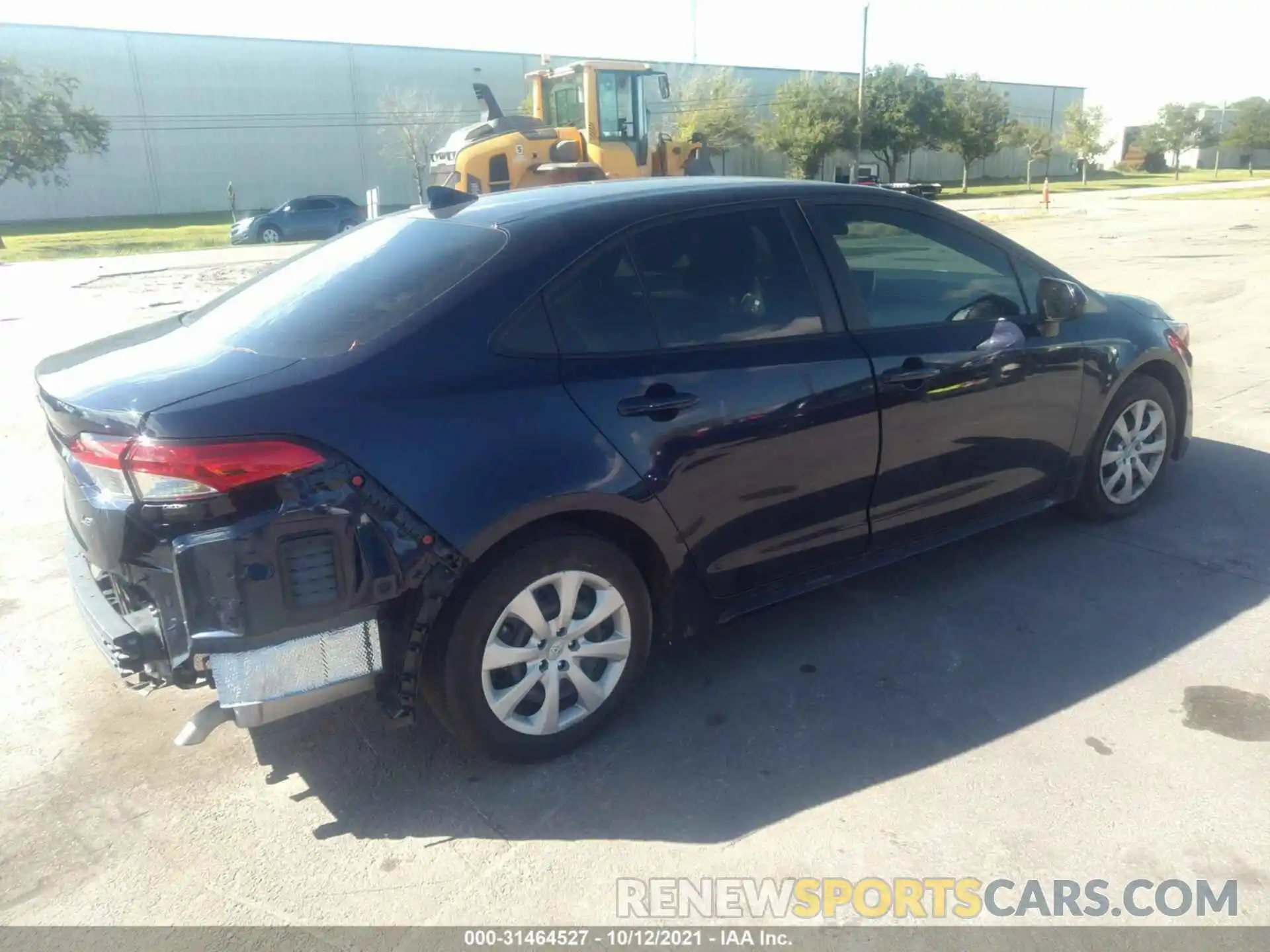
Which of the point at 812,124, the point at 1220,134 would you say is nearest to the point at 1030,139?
the point at 812,124

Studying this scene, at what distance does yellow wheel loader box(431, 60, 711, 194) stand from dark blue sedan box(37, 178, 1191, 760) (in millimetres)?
14817

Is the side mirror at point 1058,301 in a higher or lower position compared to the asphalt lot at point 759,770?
higher

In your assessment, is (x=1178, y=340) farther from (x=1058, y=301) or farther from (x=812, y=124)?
(x=812, y=124)

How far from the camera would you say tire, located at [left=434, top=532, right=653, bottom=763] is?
2938 mm

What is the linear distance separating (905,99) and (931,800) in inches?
2225

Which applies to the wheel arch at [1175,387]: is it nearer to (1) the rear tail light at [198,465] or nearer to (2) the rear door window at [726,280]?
(2) the rear door window at [726,280]

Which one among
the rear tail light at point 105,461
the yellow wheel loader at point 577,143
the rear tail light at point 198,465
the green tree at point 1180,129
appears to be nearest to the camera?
the rear tail light at point 198,465

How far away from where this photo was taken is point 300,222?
3200 centimetres

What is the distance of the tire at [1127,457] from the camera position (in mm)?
4711

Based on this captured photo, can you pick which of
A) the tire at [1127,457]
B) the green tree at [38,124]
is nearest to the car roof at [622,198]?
the tire at [1127,457]

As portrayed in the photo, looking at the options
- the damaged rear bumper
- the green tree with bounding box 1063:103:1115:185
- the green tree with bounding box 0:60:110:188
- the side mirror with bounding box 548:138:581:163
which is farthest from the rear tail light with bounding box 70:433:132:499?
the green tree with bounding box 1063:103:1115:185

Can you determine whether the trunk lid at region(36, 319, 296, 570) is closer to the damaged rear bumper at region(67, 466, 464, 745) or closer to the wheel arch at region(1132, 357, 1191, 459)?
the damaged rear bumper at region(67, 466, 464, 745)

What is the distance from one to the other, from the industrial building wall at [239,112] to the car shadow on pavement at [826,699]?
46.3m
